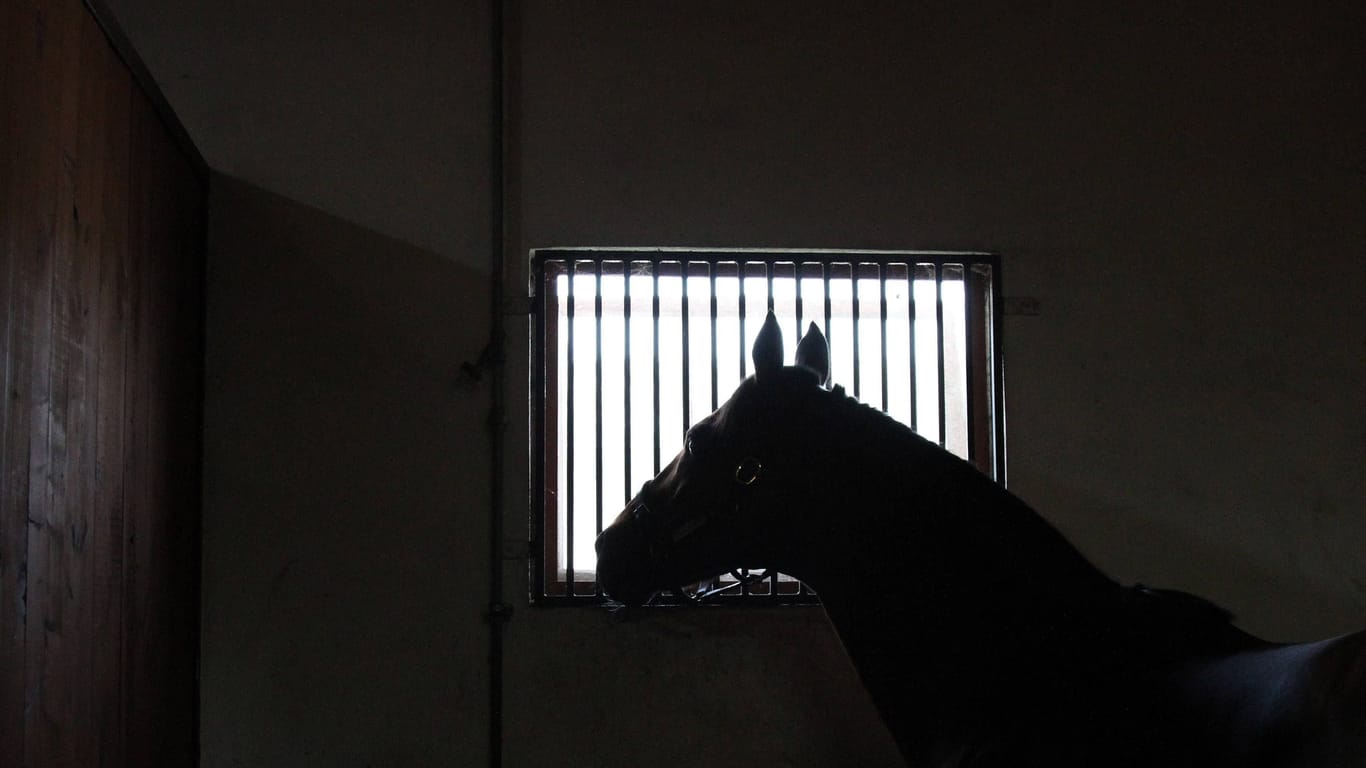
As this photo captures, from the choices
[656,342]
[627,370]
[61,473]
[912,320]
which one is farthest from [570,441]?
[61,473]

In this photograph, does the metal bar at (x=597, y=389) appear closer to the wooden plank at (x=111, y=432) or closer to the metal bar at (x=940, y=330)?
the metal bar at (x=940, y=330)

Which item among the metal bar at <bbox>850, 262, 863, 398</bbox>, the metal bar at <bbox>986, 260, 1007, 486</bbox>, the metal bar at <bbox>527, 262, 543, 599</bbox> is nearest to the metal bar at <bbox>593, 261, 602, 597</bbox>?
the metal bar at <bbox>527, 262, 543, 599</bbox>

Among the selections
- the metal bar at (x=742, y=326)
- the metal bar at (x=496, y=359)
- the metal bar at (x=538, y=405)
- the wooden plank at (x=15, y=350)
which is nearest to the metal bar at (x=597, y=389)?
the metal bar at (x=538, y=405)

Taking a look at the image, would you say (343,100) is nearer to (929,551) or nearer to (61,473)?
(61,473)

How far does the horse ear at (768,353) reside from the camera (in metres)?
1.78

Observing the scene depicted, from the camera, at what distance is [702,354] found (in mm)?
2773

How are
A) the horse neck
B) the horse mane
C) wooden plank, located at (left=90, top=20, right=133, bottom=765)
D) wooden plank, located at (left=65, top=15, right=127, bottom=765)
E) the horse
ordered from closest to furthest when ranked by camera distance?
the horse → the horse mane → the horse neck → wooden plank, located at (left=65, top=15, right=127, bottom=765) → wooden plank, located at (left=90, top=20, right=133, bottom=765)

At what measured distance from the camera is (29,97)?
4.51ft

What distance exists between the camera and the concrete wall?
8.23ft

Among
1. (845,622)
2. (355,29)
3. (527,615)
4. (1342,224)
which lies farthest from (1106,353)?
(355,29)

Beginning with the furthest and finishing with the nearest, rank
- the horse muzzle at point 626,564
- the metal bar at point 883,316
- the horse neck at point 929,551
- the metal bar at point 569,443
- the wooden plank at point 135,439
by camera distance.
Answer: the metal bar at point 883,316 < the metal bar at point 569,443 < the horse muzzle at point 626,564 < the wooden plank at point 135,439 < the horse neck at point 929,551

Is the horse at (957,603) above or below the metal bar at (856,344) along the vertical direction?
below

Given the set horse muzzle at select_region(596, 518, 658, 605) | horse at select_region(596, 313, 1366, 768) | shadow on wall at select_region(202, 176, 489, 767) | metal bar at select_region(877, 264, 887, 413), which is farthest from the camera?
metal bar at select_region(877, 264, 887, 413)

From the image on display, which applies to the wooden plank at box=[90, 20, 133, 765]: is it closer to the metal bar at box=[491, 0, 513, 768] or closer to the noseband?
the metal bar at box=[491, 0, 513, 768]
